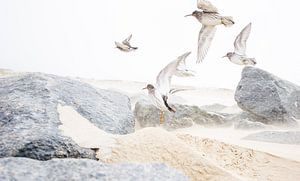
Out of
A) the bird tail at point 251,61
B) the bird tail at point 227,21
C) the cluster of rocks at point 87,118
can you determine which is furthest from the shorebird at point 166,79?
the bird tail at point 251,61

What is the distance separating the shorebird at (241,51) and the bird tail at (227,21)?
56cm

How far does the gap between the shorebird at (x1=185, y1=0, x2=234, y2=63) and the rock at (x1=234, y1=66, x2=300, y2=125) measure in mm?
1878

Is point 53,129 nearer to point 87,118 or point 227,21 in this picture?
point 87,118

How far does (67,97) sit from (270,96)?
364 centimetres

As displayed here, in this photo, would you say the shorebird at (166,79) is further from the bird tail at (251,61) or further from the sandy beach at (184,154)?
the bird tail at (251,61)

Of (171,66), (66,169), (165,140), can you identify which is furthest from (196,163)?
(66,169)

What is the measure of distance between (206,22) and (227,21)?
261 mm

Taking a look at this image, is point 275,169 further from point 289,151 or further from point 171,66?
point 171,66

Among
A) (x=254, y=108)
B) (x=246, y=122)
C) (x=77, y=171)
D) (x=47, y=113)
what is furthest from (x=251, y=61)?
(x=77, y=171)

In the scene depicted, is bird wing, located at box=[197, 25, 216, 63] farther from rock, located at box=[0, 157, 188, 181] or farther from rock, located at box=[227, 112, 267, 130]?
rock, located at box=[0, 157, 188, 181]

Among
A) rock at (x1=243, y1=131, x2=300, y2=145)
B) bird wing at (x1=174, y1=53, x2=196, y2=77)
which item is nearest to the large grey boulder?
bird wing at (x1=174, y1=53, x2=196, y2=77)

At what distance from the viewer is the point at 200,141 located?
425cm

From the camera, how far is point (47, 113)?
3486 millimetres

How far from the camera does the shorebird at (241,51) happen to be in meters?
5.25
